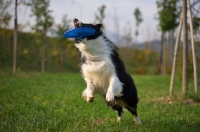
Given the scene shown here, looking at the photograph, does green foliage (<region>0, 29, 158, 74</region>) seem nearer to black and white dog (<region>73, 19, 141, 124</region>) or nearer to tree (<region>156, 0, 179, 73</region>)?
tree (<region>156, 0, 179, 73</region>)

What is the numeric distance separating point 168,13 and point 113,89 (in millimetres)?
20304

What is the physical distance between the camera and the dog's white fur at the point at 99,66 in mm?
5176

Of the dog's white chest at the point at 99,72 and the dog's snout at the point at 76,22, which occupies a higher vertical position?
the dog's snout at the point at 76,22

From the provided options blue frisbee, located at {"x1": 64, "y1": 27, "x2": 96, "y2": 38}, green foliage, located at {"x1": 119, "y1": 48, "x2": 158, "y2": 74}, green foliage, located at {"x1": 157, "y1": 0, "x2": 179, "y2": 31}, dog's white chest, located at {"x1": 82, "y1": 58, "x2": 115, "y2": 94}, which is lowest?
green foliage, located at {"x1": 119, "y1": 48, "x2": 158, "y2": 74}

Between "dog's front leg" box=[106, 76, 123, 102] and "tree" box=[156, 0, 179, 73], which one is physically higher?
"tree" box=[156, 0, 179, 73]

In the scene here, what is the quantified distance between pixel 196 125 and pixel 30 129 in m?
3.18

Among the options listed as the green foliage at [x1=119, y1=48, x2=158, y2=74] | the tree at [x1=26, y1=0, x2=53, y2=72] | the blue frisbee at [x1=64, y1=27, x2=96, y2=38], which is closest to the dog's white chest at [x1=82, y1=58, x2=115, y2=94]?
the blue frisbee at [x1=64, y1=27, x2=96, y2=38]

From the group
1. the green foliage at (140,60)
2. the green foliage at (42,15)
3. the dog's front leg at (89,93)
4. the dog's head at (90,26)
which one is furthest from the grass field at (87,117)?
the green foliage at (140,60)

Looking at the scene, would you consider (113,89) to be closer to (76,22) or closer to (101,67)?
(101,67)

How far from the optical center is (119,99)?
18.9 ft

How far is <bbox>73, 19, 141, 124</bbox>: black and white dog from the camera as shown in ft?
16.9

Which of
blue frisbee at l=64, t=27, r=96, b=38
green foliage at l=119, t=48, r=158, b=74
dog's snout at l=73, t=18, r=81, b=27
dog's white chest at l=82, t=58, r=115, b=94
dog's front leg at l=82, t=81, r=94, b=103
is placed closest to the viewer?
blue frisbee at l=64, t=27, r=96, b=38

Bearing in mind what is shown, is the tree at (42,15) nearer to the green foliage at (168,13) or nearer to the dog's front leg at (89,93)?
the green foliage at (168,13)

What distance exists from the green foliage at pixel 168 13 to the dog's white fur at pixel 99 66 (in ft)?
65.7
